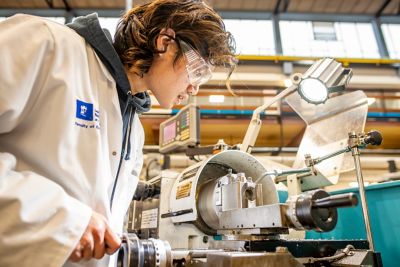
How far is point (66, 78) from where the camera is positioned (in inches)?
24.5

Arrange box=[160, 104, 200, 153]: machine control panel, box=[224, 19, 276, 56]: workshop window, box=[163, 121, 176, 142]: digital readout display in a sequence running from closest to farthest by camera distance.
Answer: box=[160, 104, 200, 153]: machine control panel < box=[163, 121, 176, 142]: digital readout display < box=[224, 19, 276, 56]: workshop window

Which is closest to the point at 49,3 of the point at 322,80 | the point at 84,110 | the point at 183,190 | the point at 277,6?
the point at 277,6

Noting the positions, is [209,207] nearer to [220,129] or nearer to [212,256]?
[212,256]

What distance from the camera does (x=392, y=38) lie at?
4.75 metres

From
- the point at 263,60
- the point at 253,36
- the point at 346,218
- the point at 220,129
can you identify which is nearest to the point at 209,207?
the point at 346,218

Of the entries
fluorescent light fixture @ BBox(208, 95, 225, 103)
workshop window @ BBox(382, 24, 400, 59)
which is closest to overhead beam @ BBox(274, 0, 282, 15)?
workshop window @ BBox(382, 24, 400, 59)

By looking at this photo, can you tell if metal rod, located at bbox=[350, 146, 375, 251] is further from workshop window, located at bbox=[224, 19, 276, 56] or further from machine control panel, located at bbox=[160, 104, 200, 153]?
workshop window, located at bbox=[224, 19, 276, 56]

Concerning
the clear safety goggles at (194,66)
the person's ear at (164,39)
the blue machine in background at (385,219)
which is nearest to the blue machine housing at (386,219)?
the blue machine in background at (385,219)

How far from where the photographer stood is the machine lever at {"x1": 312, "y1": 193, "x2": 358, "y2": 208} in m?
0.51

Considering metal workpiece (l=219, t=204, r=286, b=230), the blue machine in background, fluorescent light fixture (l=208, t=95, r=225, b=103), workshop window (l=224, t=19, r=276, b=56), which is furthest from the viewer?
workshop window (l=224, t=19, r=276, b=56)

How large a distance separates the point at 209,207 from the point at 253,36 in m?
3.98

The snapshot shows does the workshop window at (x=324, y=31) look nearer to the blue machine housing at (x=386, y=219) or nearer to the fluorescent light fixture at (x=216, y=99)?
the fluorescent light fixture at (x=216, y=99)

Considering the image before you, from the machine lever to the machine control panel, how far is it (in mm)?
1192

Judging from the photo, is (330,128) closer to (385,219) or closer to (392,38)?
(385,219)
